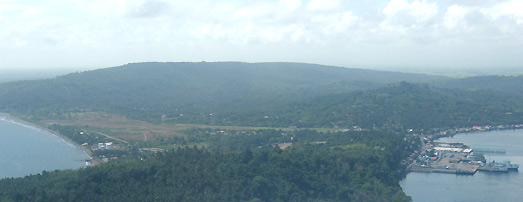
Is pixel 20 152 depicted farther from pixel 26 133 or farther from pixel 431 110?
pixel 431 110

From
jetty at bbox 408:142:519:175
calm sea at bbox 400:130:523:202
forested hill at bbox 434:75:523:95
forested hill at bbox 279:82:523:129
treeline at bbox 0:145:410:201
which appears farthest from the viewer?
forested hill at bbox 434:75:523:95

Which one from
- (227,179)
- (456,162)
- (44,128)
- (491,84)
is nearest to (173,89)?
(44,128)

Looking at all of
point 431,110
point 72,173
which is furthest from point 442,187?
point 431,110

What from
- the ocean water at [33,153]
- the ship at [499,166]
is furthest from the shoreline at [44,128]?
the ship at [499,166]

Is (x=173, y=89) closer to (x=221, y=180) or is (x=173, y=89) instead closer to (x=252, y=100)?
(x=252, y=100)

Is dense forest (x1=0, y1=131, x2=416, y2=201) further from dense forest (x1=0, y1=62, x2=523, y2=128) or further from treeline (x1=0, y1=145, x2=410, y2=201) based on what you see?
dense forest (x1=0, y1=62, x2=523, y2=128)

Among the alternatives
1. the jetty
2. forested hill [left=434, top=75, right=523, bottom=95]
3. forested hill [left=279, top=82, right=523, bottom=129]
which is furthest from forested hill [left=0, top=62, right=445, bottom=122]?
the jetty

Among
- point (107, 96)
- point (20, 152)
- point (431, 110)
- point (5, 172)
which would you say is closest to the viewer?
point (5, 172)
